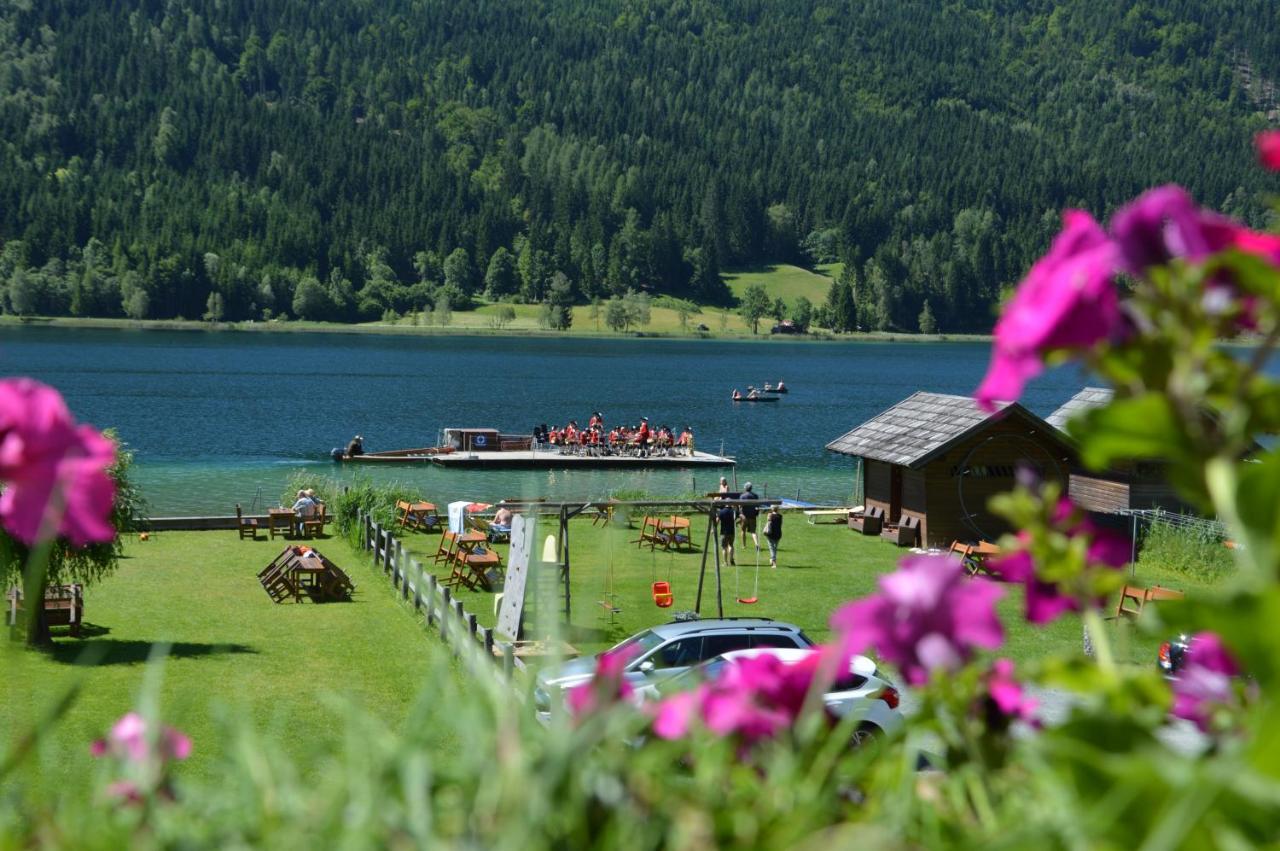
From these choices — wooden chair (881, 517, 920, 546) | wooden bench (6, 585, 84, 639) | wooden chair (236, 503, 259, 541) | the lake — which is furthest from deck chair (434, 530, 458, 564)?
wooden chair (881, 517, 920, 546)

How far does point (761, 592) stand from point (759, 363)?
5843 inches

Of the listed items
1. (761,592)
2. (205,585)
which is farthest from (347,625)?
(761,592)

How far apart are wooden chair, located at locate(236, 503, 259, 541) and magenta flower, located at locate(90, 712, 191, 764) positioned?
3043cm

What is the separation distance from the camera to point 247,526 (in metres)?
32.2

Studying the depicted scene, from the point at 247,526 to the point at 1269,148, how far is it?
105 ft

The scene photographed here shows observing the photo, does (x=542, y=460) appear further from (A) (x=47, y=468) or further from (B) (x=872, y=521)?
(A) (x=47, y=468)

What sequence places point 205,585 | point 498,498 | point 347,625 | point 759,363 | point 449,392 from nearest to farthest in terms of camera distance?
point 347,625 → point 205,585 → point 498,498 → point 449,392 → point 759,363

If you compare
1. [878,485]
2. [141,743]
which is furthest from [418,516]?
[141,743]

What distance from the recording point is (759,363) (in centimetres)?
17312

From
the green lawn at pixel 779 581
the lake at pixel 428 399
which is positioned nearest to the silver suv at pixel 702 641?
the green lawn at pixel 779 581

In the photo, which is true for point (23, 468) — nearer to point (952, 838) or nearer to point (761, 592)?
point (952, 838)

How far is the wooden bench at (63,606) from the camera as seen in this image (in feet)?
64.7

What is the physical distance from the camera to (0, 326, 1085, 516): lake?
2146 inches

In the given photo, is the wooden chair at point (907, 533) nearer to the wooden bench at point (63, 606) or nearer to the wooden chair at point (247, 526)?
the wooden chair at point (247, 526)
